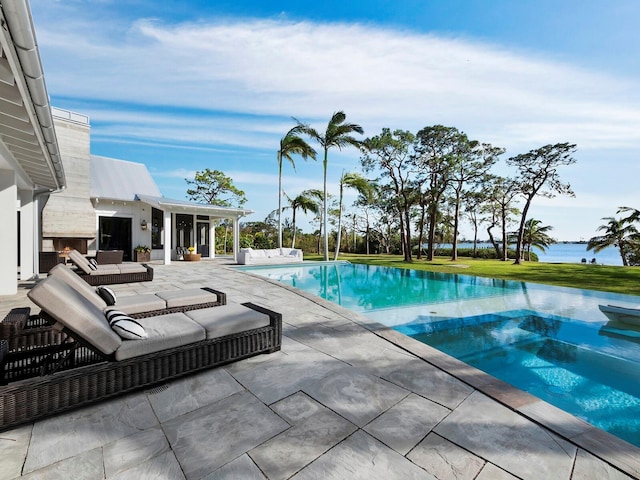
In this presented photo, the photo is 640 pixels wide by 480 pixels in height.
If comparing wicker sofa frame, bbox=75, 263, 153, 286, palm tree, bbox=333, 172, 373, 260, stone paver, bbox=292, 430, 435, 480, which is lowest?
stone paver, bbox=292, 430, 435, 480

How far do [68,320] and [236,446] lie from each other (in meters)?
1.57

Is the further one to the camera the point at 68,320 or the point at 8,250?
the point at 8,250

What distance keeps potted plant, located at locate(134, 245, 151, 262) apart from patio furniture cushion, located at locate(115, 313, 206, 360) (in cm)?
1338

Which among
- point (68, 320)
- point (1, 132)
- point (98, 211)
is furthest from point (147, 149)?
point (68, 320)

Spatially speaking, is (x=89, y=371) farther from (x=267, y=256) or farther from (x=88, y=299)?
(x=267, y=256)

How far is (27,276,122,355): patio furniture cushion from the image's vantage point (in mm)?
2215

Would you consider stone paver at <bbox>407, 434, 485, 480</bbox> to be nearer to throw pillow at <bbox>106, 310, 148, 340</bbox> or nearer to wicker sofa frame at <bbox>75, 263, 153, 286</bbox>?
throw pillow at <bbox>106, 310, 148, 340</bbox>

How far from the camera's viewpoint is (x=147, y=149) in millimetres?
20438

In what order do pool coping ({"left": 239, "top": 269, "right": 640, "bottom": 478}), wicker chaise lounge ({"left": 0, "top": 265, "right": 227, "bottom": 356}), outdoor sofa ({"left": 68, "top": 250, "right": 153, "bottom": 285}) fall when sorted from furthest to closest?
outdoor sofa ({"left": 68, "top": 250, "right": 153, "bottom": 285}) < wicker chaise lounge ({"left": 0, "top": 265, "right": 227, "bottom": 356}) < pool coping ({"left": 239, "top": 269, "right": 640, "bottom": 478})

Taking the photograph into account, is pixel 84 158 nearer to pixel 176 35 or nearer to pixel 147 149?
pixel 147 149

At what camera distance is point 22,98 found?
10.4ft

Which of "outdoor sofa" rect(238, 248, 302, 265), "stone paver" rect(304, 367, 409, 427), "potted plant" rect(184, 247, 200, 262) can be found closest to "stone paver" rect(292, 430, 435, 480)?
"stone paver" rect(304, 367, 409, 427)

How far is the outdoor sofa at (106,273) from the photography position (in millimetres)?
7469

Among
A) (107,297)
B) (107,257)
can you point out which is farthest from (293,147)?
(107,297)
